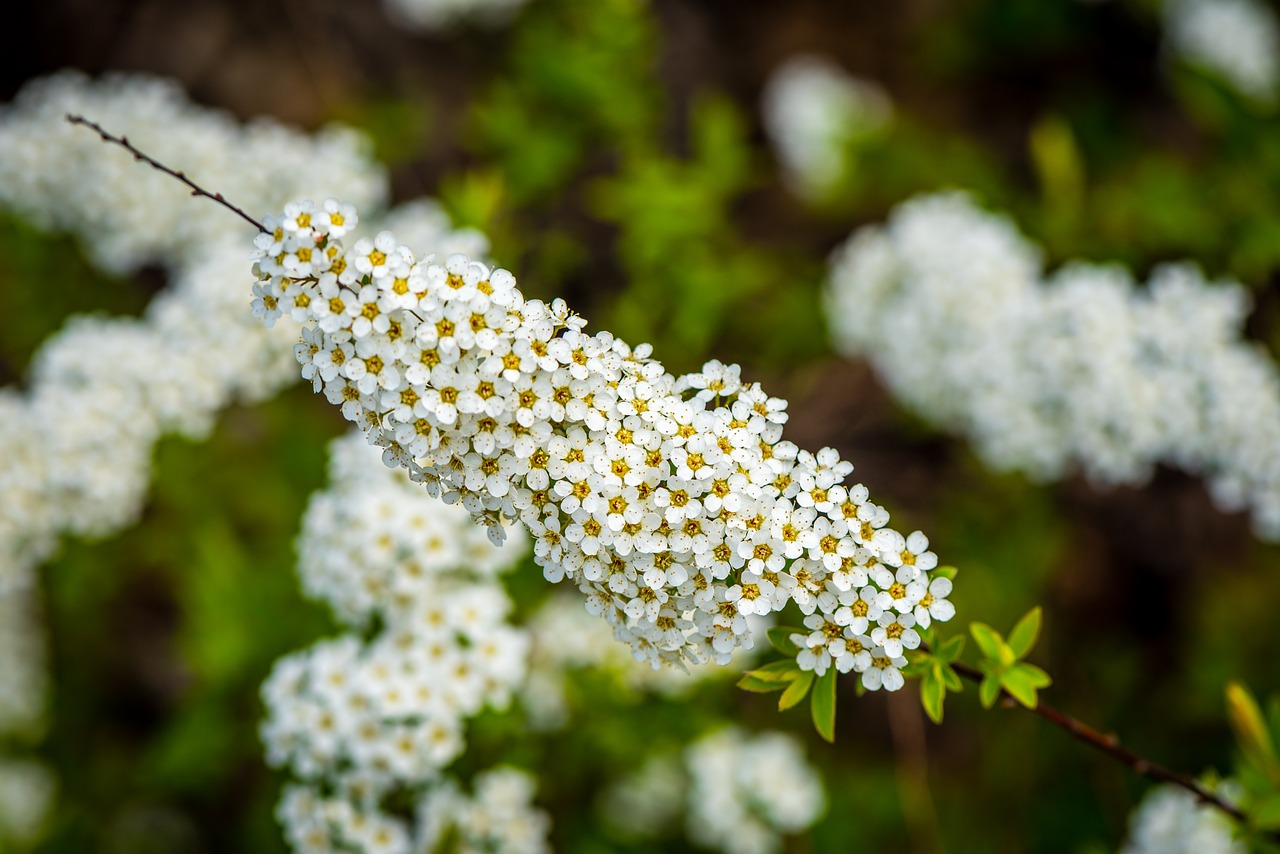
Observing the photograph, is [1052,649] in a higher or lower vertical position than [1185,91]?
lower

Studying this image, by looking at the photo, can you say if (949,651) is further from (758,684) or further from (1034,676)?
(758,684)

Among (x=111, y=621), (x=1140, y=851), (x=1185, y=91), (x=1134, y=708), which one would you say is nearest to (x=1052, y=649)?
(x=1134, y=708)

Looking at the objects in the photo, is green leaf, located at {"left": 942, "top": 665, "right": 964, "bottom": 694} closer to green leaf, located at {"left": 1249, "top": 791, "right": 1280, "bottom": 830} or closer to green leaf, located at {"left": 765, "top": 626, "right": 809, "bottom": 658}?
green leaf, located at {"left": 765, "top": 626, "right": 809, "bottom": 658}

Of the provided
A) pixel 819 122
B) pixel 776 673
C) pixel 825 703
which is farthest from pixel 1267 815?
pixel 819 122

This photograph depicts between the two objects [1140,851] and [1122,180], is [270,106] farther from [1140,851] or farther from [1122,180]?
[1140,851]

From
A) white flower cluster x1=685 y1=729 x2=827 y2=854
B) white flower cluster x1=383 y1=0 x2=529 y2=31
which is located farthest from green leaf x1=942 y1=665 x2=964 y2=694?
white flower cluster x1=383 y1=0 x2=529 y2=31

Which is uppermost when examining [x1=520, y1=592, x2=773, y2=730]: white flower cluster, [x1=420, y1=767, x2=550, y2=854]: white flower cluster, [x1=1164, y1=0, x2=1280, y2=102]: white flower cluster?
[x1=1164, y1=0, x2=1280, y2=102]: white flower cluster
